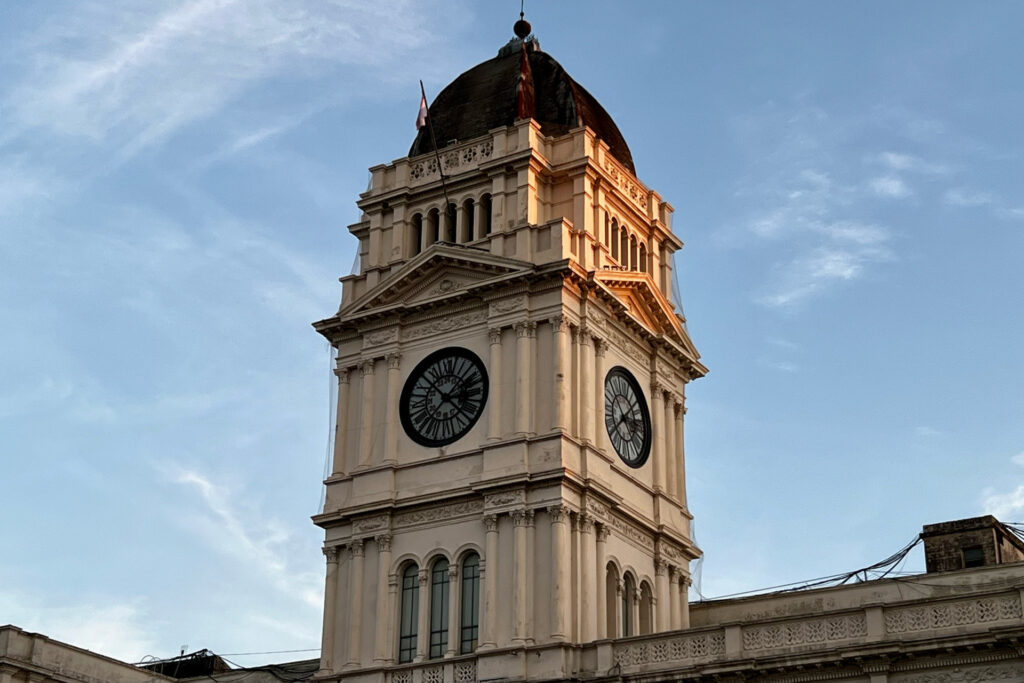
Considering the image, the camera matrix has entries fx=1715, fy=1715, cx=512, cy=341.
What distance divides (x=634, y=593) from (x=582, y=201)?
1344 centimetres

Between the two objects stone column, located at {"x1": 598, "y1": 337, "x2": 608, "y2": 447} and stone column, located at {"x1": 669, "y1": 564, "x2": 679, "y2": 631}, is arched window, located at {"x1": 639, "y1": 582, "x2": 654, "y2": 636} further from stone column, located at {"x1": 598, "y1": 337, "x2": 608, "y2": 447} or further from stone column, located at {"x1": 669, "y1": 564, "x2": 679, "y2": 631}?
stone column, located at {"x1": 598, "y1": 337, "x2": 608, "y2": 447}

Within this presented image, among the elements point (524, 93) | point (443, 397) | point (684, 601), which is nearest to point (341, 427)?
point (443, 397)

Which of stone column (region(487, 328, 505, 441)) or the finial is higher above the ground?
the finial

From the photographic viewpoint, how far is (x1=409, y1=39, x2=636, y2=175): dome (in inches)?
2431

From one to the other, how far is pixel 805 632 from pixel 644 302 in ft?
54.4

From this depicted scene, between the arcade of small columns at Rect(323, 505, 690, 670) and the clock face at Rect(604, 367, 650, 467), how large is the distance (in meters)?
3.76

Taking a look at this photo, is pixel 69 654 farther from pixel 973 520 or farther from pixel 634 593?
pixel 973 520

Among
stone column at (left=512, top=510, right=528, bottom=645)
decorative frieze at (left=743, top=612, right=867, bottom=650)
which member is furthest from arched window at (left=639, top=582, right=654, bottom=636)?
decorative frieze at (left=743, top=612, right=867, bottom=650)

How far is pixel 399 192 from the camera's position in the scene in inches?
2406

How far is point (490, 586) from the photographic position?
52.6 metres

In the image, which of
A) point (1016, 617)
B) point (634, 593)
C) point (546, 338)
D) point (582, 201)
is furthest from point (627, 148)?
point (1016, 617)

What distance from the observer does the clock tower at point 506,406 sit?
5306 centimetres

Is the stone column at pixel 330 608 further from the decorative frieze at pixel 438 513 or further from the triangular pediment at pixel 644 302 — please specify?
the triangular pediment at pixel 644 302

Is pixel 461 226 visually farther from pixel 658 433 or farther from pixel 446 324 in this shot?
pixel 658 433
